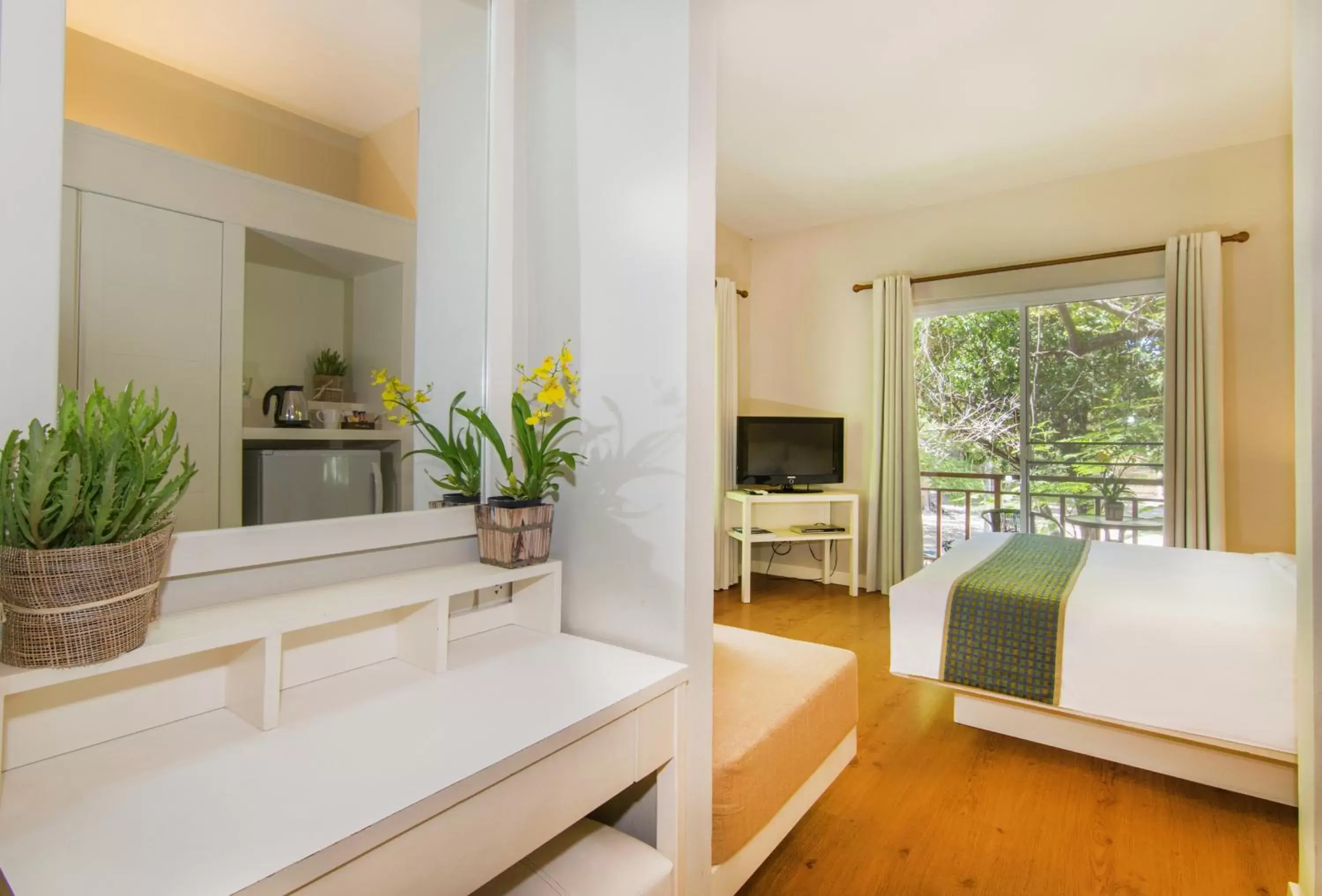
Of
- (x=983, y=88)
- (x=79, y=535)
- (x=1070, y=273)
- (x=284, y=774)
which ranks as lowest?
(x=284, y=774)

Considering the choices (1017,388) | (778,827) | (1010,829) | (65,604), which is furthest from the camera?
(1017,388)

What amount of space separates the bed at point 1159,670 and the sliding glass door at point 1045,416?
1.37m

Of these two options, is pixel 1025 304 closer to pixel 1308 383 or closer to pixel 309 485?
pixel 1308 383

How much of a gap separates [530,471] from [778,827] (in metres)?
0.99

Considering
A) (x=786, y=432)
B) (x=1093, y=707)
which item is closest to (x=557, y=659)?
(x=1093, y=707)

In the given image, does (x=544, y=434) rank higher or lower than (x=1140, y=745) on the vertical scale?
higher

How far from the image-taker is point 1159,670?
188 centimetres

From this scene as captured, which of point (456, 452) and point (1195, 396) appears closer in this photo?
point (456, 452)

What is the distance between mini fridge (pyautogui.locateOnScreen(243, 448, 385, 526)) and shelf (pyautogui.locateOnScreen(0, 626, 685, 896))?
276 mm

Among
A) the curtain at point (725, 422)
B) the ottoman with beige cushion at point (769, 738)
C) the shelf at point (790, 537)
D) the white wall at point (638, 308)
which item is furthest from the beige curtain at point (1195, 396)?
the white wall at point (638, 308)

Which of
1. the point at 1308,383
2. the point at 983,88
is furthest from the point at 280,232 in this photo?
the point at 983,88

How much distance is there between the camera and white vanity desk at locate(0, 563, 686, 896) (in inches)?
24.9

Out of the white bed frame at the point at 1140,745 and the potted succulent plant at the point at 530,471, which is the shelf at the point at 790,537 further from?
the potted succulent plant at the point at 530,471

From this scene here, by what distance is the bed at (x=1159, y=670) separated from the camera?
178cm
